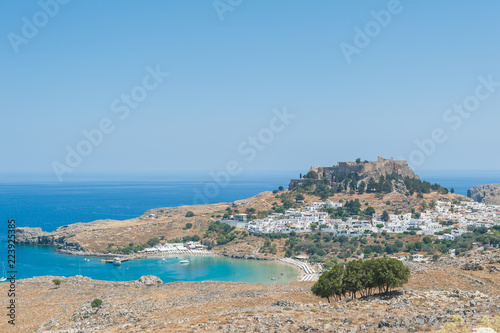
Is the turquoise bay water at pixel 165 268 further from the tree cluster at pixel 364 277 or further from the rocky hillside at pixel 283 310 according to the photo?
the tree cluster at pixel 364 277

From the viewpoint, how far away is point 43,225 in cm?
11344

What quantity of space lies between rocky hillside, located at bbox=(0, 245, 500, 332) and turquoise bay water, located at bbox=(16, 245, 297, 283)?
28.7 meters

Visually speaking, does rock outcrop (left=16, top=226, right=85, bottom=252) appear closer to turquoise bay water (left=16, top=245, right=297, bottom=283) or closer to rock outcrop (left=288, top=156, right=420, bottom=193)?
turquoise bay water (left=16, top=245, right=297, bottom=283)

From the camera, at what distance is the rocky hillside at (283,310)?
643 inches

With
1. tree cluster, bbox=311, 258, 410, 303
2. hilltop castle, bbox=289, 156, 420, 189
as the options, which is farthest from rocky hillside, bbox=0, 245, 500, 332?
hilltop castle, bbox=289, 156, 420, 189

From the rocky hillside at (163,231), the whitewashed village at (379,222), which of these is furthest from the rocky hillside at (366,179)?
the whitewashed village at (379,222)

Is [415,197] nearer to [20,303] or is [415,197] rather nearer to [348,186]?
[348,186]

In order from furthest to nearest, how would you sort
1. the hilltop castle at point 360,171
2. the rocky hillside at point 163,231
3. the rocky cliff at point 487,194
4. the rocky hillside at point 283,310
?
the rocky cliff at point 487,194 < the hilltop castle at point 360,171 < the rocky hillside at point 163,231 < the rocky hillside at point 283,310

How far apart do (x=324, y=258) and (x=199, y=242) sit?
28199mm

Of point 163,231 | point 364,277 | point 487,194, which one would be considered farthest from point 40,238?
point 487,194

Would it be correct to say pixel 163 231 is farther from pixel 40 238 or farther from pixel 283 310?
pixel 283 310

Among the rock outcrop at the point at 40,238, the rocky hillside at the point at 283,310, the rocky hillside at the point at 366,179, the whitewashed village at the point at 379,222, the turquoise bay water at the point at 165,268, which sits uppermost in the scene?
the rocky hillside at the point at 366,179

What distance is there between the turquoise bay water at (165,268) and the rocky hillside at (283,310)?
2871cm

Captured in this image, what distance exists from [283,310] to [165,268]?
2032 inches
